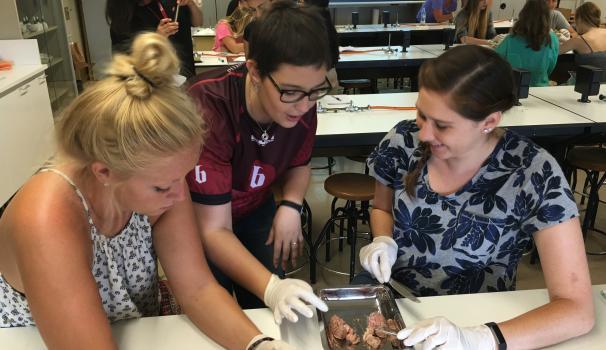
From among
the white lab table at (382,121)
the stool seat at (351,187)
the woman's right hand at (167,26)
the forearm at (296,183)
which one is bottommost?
the stool seat at (351,187)

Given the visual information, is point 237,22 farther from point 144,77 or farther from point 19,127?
point 144,77

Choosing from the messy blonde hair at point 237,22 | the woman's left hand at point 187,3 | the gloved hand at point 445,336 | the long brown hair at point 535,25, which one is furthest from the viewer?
the messy blonde hair at point 237,22

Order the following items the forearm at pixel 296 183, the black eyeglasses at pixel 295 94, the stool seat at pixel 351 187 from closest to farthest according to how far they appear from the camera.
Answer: the black eyeglasses at pixel 295 94, the forearm at pixel 296 183, the stool seat at pixel 351 187

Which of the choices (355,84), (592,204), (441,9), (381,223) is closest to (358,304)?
(381,223)

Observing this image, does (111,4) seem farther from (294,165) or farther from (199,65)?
(294,165)

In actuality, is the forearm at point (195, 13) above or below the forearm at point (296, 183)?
above

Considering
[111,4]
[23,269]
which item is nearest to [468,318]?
[23,269]

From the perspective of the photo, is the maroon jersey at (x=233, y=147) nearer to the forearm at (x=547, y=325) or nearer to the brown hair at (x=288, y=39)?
the brown hair at (x=288, y=39)

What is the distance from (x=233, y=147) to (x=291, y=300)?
18.8 inches

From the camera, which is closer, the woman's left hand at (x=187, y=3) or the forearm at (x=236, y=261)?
the forearm at (x=236, y=261)

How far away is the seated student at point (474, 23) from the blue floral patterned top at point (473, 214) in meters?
3.70

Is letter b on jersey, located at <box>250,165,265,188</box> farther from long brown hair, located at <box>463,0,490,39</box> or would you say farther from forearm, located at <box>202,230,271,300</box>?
long brown hair, located at <box>463,0,490,39</box>

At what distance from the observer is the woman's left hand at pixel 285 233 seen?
4.83 feet

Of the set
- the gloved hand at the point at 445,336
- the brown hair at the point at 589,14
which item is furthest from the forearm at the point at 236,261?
the brown hair at the point at 589,14
